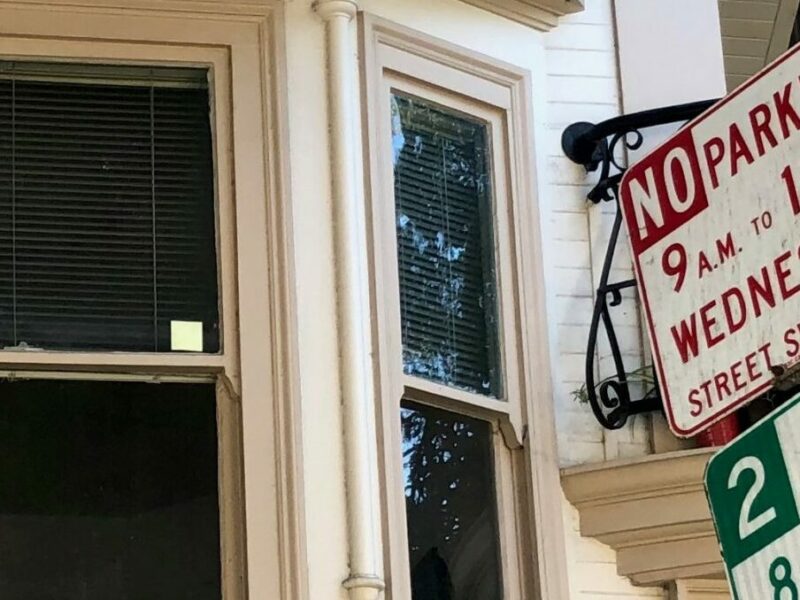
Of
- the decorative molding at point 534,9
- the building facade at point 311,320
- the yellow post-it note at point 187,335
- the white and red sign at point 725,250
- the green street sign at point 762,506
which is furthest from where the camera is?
the decorative molding at point 534,9

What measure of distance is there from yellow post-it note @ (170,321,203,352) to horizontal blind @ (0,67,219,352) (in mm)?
18


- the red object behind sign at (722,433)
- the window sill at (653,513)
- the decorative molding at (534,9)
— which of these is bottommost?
the window sill at (653,513)

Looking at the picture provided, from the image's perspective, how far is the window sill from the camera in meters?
5.37

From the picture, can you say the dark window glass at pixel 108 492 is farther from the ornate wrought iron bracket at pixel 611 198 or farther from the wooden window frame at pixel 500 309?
the ornate wrought iron bracket at pixel 611 198

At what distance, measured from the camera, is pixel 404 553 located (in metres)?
5.05

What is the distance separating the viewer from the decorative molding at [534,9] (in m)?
5.99

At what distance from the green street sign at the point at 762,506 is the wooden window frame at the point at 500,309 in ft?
6.32

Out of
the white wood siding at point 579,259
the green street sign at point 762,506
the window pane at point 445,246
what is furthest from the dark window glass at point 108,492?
the green street sign at point 762,506

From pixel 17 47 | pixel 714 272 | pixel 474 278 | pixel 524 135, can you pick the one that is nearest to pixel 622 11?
pixel 524 135

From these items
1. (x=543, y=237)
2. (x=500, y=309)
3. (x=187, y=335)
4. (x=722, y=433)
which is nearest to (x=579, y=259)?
(x=543, y=237)

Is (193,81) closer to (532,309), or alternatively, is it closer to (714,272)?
(532,309)

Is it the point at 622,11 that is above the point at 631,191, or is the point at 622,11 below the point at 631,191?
above

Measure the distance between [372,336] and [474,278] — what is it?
55cm

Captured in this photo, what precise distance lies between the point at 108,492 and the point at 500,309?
4.32 ft
